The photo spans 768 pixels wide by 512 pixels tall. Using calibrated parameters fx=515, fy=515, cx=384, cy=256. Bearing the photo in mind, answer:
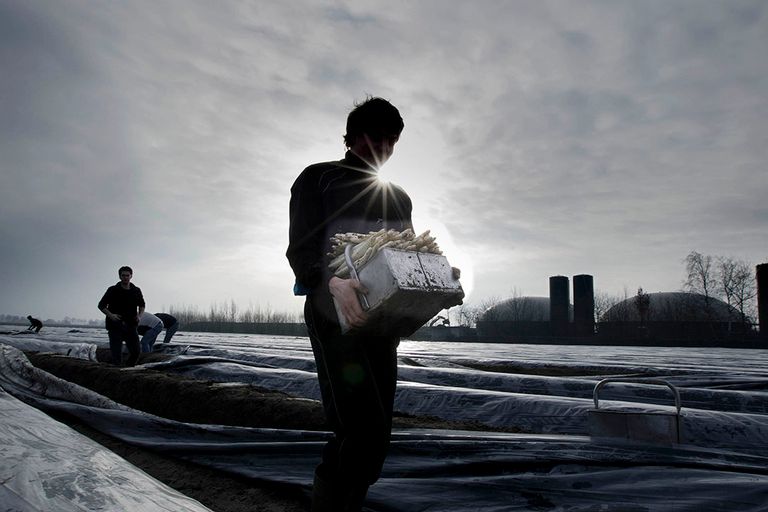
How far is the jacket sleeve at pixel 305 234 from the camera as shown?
151 cm

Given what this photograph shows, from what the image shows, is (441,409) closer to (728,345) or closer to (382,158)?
(382,158)

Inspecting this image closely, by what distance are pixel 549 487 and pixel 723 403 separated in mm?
3157

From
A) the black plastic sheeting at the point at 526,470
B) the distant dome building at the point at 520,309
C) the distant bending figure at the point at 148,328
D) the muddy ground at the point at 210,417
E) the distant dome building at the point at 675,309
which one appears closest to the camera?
the black plastic sheeting at the point at 526,470

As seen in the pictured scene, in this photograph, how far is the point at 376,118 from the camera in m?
1.66

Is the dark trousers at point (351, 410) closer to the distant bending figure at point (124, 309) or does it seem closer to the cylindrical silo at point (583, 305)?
the distant bending figure at point (124, 309)

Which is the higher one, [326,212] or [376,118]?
[376,118]

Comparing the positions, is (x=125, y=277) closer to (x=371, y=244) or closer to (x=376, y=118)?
(x=376, y=118)

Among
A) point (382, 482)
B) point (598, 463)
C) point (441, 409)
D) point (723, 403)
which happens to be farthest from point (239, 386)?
point (723, 403)

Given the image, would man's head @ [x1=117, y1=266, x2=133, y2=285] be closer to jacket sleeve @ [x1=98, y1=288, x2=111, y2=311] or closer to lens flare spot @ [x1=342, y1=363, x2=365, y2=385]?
jacket sleeve @ [x1=98, y1=288, x2=111, y2=311]

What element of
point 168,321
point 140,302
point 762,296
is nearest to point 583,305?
point 762,296

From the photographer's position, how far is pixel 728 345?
68.0ft

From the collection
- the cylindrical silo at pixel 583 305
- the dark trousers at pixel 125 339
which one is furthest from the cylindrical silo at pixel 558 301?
the dark trousers at pixel 125 339

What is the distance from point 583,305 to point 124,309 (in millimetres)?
24944

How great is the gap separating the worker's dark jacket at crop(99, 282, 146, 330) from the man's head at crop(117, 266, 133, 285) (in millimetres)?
110
